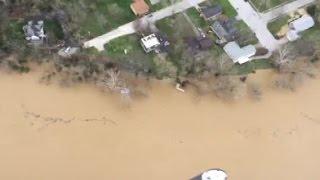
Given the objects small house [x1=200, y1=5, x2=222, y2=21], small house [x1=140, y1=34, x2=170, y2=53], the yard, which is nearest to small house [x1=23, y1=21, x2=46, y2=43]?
small house [x1=140, y1=34, x2=170, y2=53]

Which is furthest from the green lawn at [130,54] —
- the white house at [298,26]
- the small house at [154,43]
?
the white house at [298,26]

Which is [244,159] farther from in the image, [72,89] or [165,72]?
[72,89]

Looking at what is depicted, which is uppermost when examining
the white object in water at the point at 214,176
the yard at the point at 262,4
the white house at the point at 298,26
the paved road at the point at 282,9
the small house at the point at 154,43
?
the yard at the point at 262,4

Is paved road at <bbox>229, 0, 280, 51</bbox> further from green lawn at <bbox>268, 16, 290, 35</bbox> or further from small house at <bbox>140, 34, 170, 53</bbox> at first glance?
small house at <bbox>140, 34, 170, 53</bbox>

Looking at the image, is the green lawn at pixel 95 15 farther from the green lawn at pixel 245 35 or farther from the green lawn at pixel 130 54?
the green lawn at pixel 245 35

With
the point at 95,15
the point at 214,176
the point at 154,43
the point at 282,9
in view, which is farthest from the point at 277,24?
the point at 214,176

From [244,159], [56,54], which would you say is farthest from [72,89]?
[244,159]

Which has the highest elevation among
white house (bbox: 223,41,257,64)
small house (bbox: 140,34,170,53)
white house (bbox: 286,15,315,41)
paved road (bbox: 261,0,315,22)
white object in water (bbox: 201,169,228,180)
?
paved road (bbox: 261,0,315,22)
